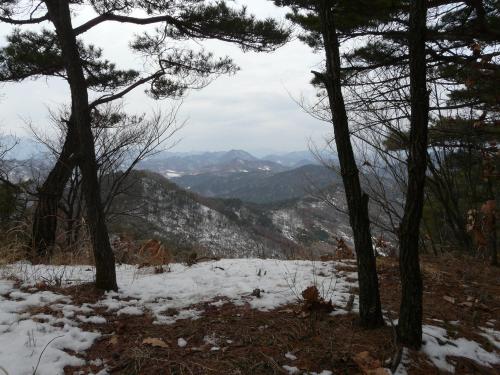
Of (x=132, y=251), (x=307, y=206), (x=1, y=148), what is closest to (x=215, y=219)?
(x=307, y=206)

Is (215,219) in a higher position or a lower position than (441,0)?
lower

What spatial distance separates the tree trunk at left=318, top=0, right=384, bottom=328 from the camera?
2367 mm

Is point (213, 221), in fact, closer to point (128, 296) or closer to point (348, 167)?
point (128, 296)

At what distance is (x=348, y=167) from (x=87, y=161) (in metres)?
2.36

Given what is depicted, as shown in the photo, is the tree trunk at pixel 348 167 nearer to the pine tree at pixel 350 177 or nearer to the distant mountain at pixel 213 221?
the pine tree at pixel 350 177

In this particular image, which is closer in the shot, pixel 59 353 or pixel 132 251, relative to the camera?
pixel 59 353

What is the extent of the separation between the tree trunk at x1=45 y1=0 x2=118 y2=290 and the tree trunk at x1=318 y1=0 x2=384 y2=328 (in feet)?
7.39

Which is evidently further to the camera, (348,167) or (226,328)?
(226,328)

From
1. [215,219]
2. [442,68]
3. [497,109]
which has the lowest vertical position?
[215,219]

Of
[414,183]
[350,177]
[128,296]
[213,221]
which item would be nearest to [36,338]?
[128,296]

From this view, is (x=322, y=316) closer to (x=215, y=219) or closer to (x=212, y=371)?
(x=212, y=371)

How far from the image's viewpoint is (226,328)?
252 cm

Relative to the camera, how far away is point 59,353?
2.09 m

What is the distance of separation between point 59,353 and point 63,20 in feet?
9.56
